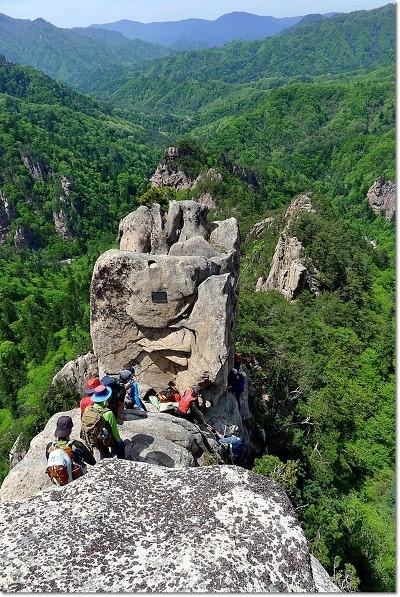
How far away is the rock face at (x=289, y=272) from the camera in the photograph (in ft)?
162

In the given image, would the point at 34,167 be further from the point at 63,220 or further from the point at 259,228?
the point at 259,228

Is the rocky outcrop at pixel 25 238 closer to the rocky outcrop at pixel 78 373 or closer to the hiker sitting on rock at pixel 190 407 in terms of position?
the rocky outcrop at pixel 78 373

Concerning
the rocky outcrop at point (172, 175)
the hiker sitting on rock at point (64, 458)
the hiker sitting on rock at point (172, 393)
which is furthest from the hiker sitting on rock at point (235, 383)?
the rocky outcrop at point (172, 175)

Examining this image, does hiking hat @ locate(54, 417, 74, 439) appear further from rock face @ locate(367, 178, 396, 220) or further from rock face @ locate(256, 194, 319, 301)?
rock face @ locate(367, 178, 396, 220)

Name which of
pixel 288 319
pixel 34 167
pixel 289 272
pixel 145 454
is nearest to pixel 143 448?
pixel 145 454

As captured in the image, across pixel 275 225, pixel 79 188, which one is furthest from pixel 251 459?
pixel 79 188

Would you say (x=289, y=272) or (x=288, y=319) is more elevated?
(x=289, y=272)

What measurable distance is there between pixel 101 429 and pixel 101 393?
113 centimetres

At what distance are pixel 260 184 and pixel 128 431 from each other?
4024 inches

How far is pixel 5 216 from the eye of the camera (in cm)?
12362

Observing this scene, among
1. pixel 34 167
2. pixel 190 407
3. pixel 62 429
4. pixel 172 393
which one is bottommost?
pixel 172 393

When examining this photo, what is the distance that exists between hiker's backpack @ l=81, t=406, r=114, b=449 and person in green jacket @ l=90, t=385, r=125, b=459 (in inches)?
2.5

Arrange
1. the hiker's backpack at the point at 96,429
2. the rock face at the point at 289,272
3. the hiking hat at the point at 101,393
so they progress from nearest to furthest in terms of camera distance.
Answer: the hiker's backpack at the point at 96,429
the hiking hat at the point at 101,393
the rock face at the point at 289,272

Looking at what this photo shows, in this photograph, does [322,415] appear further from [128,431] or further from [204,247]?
[128,431]
